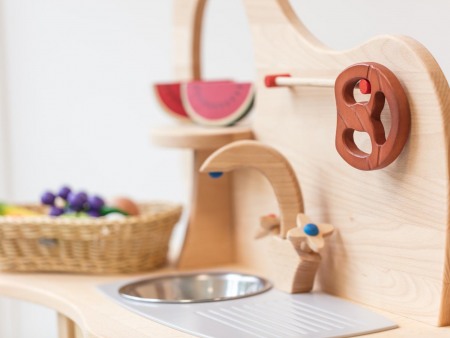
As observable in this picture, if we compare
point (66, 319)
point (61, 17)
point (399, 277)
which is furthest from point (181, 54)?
point (61, 17)

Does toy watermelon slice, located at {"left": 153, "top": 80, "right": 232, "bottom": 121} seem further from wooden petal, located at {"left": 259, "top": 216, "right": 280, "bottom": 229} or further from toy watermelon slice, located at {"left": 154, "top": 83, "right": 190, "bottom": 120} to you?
wooden petal, located at {"left": 259, "top": 216, "right": 280, "bottom": 229}

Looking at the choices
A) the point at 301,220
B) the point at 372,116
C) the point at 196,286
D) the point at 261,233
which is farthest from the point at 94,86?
the point at 372,116

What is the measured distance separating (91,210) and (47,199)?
106mm

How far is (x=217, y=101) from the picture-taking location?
179 cm

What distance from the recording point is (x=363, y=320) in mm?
1350

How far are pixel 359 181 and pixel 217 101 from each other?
0.44 metres

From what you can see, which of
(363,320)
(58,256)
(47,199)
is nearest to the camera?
(363,320)

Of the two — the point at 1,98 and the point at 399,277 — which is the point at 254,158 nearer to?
the point at 399,277

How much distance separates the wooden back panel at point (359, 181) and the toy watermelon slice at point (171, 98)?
20cm

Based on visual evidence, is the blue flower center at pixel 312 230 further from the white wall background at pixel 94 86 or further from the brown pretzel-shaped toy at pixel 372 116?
the white wall background at pixel 94 86

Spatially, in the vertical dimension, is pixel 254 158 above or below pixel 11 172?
above

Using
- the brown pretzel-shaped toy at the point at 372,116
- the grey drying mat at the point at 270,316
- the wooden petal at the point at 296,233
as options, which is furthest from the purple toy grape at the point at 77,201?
the brown pretzel-shaped toy at the point at 372,116

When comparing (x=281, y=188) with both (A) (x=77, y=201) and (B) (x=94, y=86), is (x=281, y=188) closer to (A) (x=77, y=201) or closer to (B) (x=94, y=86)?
(A) (x=77, y=201)

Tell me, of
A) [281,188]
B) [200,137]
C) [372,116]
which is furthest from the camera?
[200,137]
